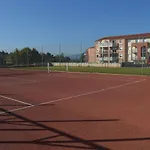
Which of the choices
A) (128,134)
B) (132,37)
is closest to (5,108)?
(128,134)

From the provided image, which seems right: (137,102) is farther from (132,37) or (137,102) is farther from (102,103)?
(132,37)

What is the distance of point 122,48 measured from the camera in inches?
3809

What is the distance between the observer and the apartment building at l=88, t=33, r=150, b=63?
89688mm

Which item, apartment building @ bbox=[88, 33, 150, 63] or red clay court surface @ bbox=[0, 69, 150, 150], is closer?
red clay court surface @ bbox=[0, 69, 150, 150]

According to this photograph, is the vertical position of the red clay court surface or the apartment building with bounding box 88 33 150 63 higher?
the apartment building with bounding box 88 33 150 63

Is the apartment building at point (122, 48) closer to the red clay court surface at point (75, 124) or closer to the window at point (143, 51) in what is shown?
the window at point (143, 51)

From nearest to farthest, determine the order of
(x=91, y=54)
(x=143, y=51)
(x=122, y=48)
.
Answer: (x=143, y=51) → (x=122, y=48) → (x=91, y=54)

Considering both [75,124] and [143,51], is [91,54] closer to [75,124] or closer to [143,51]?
[143,51]

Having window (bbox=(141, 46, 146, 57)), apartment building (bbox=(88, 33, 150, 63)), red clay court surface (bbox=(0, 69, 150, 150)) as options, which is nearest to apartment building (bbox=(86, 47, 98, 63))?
apartment building (bbox=(88, 33, 150, 63))

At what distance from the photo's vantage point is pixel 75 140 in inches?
280

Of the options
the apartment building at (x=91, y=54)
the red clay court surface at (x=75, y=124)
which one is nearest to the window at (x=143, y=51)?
the apartment building at (x=91, y=54)

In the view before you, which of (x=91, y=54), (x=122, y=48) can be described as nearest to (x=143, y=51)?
(x=122, y=48)

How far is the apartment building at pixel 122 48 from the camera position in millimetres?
89688

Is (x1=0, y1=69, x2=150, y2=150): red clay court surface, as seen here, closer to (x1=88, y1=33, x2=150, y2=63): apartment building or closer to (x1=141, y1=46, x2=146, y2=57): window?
(x1=141, y1=46, x2=146, y2=57): window
